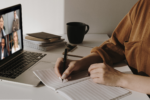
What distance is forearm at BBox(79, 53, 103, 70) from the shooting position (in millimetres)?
807

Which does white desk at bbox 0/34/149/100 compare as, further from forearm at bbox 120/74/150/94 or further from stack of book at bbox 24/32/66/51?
stack of book at bbox 24/32/66/51

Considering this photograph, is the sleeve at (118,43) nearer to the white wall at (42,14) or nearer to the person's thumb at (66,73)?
the person's thumb at (66,73)

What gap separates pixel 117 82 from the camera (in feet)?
2.19

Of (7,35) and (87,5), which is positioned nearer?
(7,35)

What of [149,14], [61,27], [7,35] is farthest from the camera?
[61,27]

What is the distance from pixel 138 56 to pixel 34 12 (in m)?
1.08

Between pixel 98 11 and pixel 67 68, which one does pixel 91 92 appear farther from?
pixel 98 11

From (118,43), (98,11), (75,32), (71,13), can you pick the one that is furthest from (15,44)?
(98,11)

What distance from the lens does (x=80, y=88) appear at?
0.64 metres

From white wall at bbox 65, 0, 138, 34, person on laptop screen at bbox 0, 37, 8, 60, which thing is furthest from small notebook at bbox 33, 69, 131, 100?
white wall at bbox 65, 0, 138, 34

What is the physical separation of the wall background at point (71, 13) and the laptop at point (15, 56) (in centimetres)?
62

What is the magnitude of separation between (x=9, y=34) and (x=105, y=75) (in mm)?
500

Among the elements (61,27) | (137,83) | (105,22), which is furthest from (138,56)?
Result: (61,27)

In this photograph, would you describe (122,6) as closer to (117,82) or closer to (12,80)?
(117,82)
